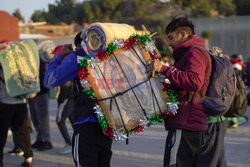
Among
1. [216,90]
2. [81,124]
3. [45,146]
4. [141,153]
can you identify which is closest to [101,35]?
[81,124]

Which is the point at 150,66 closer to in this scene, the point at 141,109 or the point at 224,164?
the point at 141,109

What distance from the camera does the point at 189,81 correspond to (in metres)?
2.65

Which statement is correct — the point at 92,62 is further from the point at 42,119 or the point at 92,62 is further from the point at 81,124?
the point at 42,119

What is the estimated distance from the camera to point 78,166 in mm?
→ 3102

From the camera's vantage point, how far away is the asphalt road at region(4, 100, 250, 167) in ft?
16.9

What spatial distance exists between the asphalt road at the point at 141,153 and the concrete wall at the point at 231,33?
23.5 metres

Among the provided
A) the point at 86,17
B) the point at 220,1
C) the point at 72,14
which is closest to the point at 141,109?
the point at 72,14

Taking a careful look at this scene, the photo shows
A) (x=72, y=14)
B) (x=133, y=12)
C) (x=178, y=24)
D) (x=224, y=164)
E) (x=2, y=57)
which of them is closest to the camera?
(x=178, y=24)

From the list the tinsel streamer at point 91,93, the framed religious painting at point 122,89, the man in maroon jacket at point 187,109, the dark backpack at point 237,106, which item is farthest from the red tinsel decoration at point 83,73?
the dark backpack at point 237,106

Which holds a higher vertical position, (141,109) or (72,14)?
(72,14)

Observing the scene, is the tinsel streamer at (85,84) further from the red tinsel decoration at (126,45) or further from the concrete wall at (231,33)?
the concrete wall at (231,33)

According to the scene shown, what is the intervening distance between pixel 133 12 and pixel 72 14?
131 ft

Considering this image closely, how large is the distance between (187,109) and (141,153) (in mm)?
2982

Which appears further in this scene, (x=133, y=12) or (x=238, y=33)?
(x=133, y=12)
